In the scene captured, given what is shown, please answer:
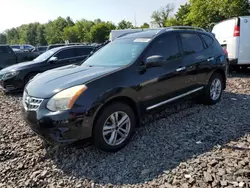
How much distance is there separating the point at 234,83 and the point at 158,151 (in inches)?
209

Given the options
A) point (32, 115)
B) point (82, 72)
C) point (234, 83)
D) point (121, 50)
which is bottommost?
point (234, 83)

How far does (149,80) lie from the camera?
3775 millimetres

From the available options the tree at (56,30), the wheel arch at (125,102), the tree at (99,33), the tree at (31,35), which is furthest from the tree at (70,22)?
the wheel arch at (125,102)

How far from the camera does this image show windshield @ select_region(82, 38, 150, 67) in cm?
384

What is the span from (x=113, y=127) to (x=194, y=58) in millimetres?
2352

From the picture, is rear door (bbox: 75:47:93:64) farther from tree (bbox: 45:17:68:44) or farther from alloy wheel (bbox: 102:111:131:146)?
tree (bbox: 45:17:68:44)

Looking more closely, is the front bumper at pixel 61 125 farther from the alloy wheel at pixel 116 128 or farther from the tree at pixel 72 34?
the tree at pixel 72 34

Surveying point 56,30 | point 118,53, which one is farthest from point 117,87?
point 56,30

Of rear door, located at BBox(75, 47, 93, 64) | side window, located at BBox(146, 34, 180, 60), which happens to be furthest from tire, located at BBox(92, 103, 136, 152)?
rear door, located at BBox(75, 47, 93, 64)

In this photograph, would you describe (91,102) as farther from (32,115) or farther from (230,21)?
(230,21)

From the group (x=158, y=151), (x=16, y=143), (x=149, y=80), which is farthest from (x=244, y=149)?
(x=16, y=143)

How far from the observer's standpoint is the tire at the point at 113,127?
10.6 feet

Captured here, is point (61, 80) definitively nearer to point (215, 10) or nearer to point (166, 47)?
point (166, 47)

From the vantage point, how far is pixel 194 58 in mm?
4707
